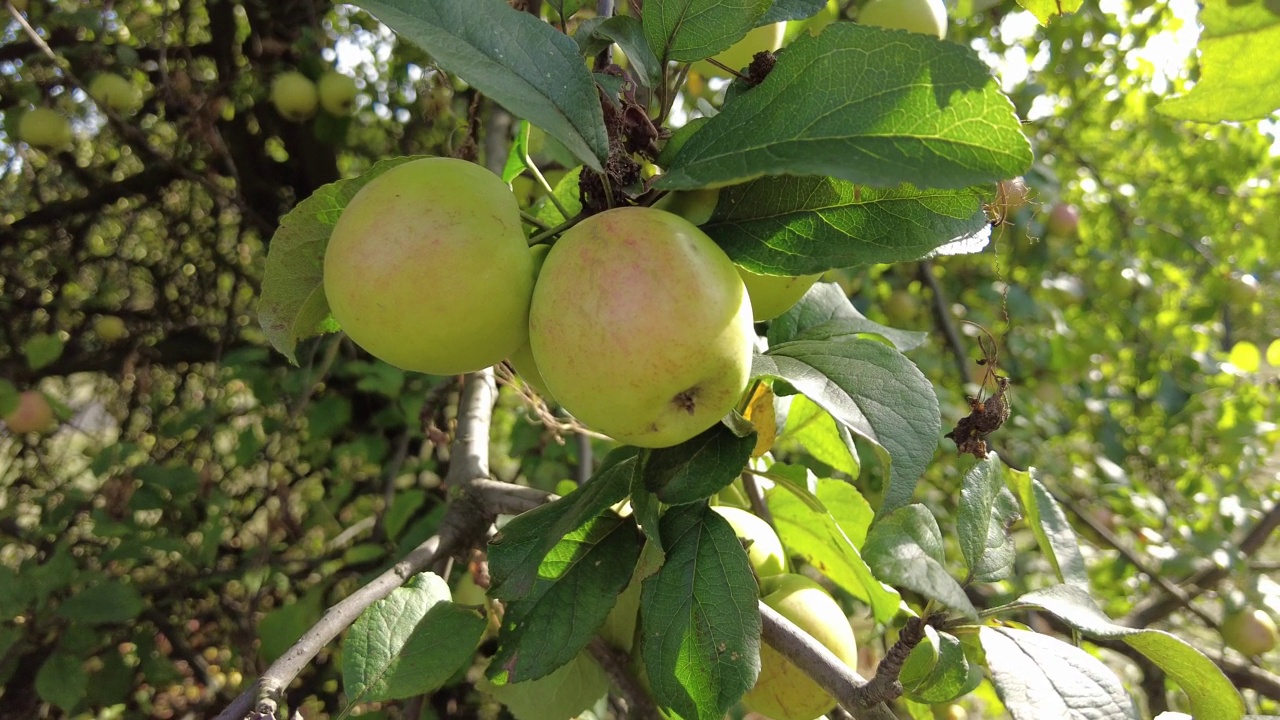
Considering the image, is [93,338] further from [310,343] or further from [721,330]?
[721,330]

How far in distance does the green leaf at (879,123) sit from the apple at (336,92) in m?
1.91

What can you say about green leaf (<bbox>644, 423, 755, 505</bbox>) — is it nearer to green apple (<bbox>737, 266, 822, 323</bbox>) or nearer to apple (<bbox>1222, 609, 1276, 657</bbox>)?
green apple (<bbox>737, 266, 822, 323</bbox>)

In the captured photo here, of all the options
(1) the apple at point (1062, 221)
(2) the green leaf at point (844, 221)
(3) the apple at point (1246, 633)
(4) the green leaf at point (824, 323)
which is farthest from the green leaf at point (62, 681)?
(1) the apple at point (1062, 221)

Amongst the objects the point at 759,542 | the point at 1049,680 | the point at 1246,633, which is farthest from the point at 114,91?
the point at 1246,633

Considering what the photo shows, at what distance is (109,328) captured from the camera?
100 inches

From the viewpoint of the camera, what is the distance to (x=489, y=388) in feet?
3.94

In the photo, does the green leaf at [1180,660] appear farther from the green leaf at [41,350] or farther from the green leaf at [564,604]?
the green leaf at [41,350]

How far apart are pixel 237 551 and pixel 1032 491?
2.09 metres

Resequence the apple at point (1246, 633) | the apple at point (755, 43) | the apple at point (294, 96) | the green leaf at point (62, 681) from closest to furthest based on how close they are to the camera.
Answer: the apple at point (755, 43) → the green leaf at point (62, 681) → the apple at point (1246, 633) → the apple at point (294, 96)

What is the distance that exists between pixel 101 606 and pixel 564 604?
4.25 ft

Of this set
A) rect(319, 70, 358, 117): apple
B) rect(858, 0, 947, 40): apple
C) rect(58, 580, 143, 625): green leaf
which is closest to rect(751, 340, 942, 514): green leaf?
rect(858, 0, 947, 40): apple

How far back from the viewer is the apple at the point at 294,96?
7.18 feet

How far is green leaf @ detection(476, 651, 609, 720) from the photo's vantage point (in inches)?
38.0

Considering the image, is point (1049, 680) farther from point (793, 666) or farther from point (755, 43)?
point (755, 43)
